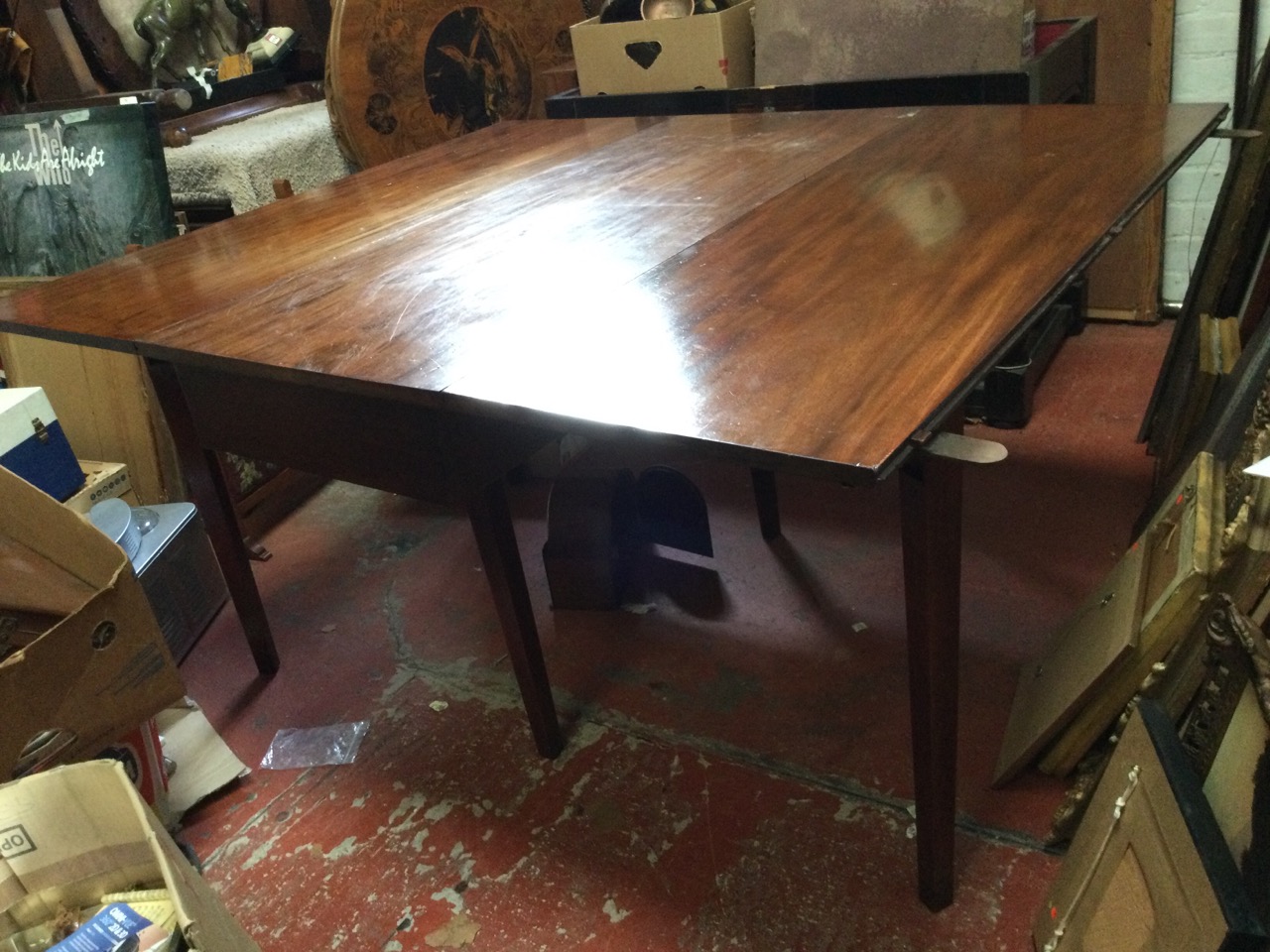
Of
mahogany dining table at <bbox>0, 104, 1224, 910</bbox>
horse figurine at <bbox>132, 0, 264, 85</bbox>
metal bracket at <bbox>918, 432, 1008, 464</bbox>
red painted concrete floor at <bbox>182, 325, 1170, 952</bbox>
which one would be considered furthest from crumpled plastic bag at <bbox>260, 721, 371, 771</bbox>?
horse figurine at <bbox>132, 0, 264, 85</bbox>

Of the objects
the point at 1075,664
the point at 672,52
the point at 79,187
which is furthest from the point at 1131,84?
the point at 79,187

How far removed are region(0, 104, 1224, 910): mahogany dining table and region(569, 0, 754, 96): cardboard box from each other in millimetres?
551

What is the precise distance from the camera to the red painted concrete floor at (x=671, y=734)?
4.77ft

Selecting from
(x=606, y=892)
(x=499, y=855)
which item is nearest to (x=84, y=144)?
(x=499, y=855)

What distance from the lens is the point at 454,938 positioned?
4.76 feet

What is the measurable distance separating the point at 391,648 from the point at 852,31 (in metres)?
1.82

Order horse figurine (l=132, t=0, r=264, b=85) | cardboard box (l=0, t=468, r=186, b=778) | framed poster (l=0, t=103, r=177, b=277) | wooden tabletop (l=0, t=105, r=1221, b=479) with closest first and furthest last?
wooden tabletop (l=0, t=105, r=1221, b=479)
cardboard box (l=0, t=468, r=186, b=778)
framed poster (l=0, t=103, r=177, b=277)
horse figurine (l=132, t=0, r=264, b=85)

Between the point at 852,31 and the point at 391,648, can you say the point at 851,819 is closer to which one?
the point at 391,648

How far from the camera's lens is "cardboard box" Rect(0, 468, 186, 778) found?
1.39 m

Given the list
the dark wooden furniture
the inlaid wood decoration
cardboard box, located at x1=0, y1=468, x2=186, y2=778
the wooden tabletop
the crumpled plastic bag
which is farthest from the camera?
the inlaid wood decoration

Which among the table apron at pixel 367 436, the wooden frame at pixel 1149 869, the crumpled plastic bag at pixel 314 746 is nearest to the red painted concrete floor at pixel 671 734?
the crumpled plastic bag at pixel 314 746

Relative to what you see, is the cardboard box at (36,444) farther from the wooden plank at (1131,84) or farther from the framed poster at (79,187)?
the wooden plank at (1131,84)

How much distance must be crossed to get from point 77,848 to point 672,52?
88.7 inches

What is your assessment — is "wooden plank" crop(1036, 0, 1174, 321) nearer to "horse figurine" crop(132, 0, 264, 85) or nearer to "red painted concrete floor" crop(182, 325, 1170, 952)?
"red painted concrete floor" crop(182, 325, 1170, 952)
